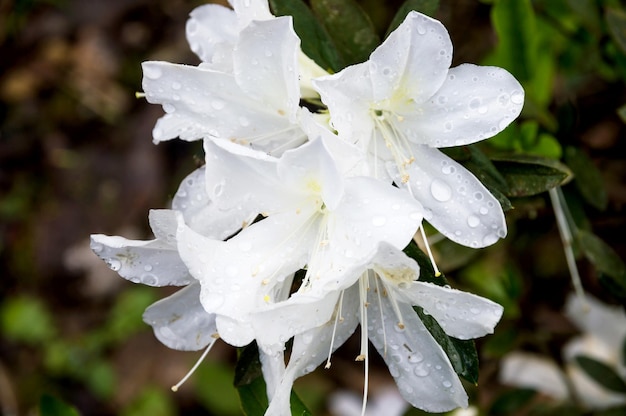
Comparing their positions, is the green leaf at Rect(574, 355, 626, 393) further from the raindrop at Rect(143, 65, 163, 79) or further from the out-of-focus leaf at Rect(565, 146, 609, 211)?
the raindrop at Rect(143, 65, 163, 79)

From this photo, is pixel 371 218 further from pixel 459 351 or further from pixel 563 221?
pixel 563 221

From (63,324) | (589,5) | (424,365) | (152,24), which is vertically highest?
(589,5)

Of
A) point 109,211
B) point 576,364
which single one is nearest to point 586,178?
point 576,364

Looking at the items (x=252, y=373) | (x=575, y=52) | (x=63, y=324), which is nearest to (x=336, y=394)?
(x=63, y=324)

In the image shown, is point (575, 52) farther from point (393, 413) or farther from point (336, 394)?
point (336, 394)

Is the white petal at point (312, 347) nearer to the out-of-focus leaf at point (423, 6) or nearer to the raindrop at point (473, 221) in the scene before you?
the raindrop at point (473, 221)
